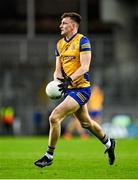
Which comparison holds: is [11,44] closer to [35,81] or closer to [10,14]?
[10,14]

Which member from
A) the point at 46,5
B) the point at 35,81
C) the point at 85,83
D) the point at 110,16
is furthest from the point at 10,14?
the point at 85,83

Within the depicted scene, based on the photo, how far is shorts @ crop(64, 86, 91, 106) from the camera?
14.2 m

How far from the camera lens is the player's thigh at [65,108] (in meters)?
14.0

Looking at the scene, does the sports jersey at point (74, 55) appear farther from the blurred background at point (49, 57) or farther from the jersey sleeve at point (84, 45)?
the blurred background at point (49, 57)

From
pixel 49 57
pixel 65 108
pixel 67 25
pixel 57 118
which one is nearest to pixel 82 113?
pixel 65 108

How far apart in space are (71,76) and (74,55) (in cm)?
39

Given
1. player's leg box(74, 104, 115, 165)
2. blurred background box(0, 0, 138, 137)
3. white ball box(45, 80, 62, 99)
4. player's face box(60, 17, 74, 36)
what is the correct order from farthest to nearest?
1. blurred background box(0, 0, 138, 137)
2. player's leg box(74, 104, 115, 165)
3. player's face box(60, 17, 74, 36)
4. white ball box(45, 80, 62, 99)

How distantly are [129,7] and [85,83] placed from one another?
31589 mm

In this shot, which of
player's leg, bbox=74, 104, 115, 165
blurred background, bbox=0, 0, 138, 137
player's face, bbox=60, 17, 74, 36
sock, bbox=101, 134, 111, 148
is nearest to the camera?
player's face, bbox=60, 17, 74, 36

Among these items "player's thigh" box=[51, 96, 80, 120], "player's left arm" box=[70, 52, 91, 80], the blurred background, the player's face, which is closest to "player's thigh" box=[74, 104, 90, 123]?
"player's thigh" box=[51, 96, 80, 120]

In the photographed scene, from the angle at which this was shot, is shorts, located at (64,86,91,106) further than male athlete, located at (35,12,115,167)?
Yes

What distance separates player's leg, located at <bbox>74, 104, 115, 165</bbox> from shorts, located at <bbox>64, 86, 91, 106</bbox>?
21 cm

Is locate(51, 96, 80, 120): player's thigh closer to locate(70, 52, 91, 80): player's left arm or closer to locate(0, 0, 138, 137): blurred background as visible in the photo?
locate(70, 52, 91, 80): player's left arm

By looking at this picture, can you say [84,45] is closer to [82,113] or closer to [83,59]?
[83,59]
